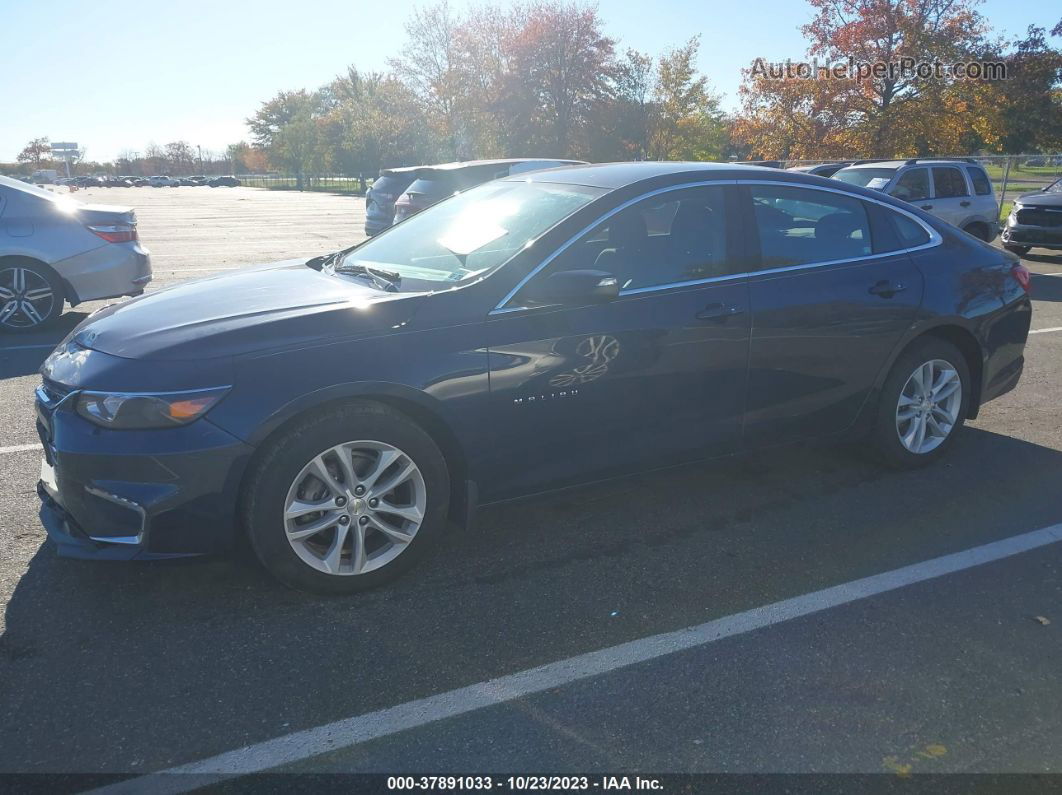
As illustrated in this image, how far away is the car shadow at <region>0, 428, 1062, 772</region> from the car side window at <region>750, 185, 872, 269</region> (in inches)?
48.0

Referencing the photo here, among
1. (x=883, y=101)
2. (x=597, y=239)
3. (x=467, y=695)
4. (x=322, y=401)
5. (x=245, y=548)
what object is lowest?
(x=467, y=695)

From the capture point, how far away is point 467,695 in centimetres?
272

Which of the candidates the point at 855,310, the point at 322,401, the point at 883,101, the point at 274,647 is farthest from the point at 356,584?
the point at 883,101

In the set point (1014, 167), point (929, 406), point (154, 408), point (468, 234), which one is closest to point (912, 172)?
point (929, 406)

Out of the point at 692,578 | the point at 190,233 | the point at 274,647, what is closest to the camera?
the point at 274,647

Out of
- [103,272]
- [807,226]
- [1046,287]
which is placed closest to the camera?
[807,226]

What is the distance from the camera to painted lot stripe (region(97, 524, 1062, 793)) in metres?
2.38

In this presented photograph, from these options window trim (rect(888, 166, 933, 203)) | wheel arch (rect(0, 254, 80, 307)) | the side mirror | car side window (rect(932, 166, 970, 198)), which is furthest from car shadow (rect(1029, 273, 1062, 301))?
wheel arch (rect(0, 254, 80, 307))

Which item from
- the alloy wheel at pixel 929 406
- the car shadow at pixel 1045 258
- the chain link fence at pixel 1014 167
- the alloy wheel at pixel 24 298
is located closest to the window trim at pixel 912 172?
the car shadow at pixel 1045 258

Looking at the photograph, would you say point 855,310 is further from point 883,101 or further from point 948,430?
point 883,101

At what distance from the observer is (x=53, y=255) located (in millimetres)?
8219

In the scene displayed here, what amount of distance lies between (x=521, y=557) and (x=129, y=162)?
166 m

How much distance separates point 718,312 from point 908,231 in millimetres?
1514

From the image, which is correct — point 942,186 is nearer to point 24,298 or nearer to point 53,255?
point 53,255
